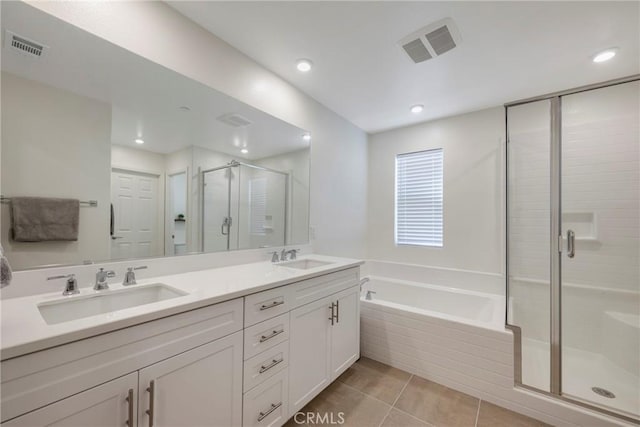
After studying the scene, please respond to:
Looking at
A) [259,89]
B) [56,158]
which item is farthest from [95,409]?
[259,89]

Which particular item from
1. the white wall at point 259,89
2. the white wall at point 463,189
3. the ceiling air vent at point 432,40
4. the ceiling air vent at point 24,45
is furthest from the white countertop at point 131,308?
the white wall at point 463,189

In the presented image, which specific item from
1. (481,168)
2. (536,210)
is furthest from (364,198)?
(536,210)

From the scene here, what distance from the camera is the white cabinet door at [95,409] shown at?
0.68 metres

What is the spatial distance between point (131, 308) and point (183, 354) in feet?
0.85

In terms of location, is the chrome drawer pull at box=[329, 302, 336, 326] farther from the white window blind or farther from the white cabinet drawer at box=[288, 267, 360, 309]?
the white window blind

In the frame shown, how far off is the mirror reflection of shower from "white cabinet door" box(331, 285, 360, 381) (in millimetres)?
757

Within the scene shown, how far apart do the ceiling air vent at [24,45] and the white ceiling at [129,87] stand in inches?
0.7

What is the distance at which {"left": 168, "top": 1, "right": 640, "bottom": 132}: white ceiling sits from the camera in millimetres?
1457

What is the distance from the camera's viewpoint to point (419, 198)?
3.19m

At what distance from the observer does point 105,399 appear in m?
0.79

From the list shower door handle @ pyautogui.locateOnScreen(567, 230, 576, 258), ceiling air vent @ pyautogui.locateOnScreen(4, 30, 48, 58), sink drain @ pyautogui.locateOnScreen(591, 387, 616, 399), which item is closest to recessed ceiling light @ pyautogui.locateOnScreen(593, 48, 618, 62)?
shower door handle @ pyautogui.locateOnScreen(567, 230, 576, 258)

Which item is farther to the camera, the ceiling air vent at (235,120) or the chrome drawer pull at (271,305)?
the ceiling air vent at (235,120)

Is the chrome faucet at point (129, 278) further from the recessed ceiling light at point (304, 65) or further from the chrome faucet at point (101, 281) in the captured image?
the recessed ceiling light at point (304, 65)

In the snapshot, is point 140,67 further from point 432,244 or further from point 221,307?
point 432,244
